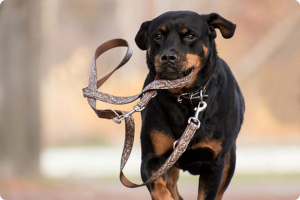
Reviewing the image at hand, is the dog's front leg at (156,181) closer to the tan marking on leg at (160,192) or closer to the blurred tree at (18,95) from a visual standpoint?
the tan marking on leg at (160,192)

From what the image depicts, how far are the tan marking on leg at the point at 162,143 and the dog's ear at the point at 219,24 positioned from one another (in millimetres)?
773

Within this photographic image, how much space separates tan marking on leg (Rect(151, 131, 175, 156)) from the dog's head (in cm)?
44

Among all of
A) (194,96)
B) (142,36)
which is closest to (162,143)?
(194,96)

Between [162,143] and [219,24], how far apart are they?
919 mm

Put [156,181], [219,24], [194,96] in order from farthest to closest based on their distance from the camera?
[219,24] → [194,96] → [156,181]

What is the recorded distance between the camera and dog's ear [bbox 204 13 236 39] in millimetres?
3551

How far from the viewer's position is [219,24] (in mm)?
3588

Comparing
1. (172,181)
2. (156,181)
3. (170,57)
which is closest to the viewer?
(170,57)

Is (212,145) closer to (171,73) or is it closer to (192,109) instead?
(192,109)

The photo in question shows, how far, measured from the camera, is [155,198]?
3.26 meters

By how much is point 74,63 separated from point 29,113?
1162mm

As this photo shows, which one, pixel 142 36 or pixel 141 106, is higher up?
pixel 142 36

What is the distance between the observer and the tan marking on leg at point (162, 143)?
11.3ft

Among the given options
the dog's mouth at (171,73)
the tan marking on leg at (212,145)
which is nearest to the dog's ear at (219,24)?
the dog's mouth at (171,73)
